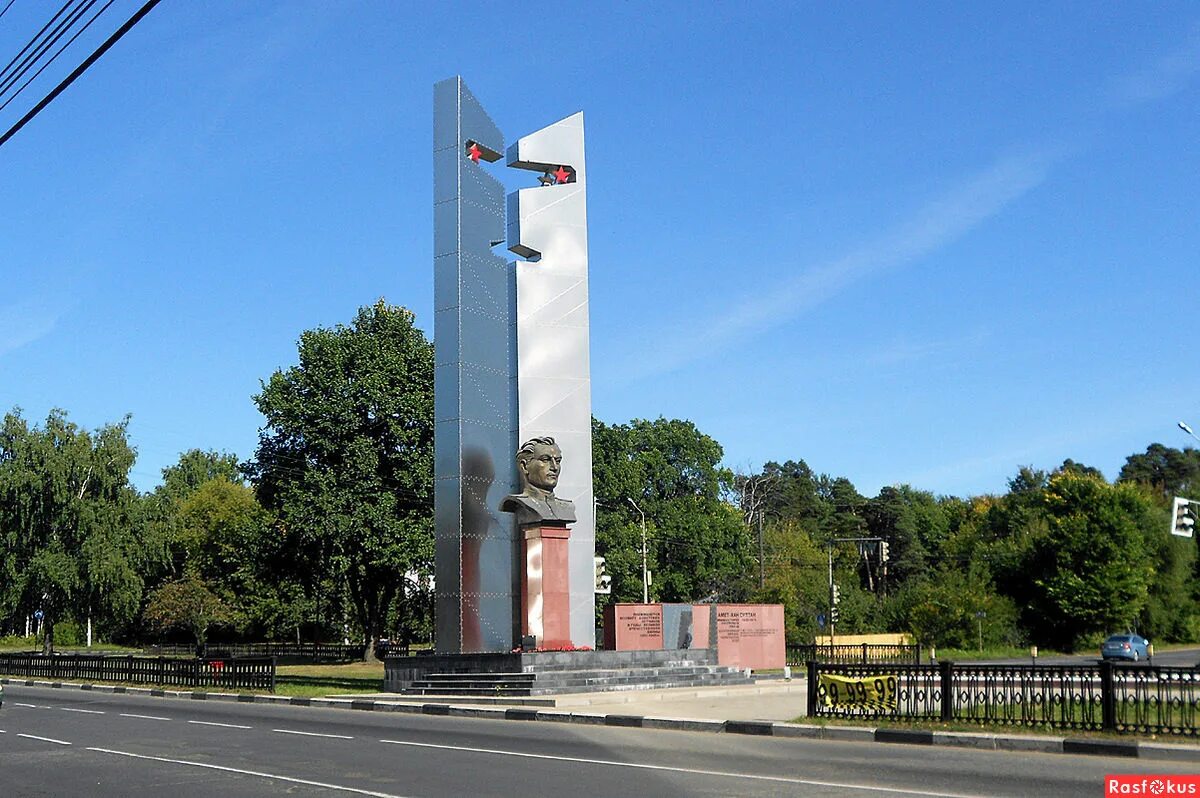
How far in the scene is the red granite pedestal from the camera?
30.5 metres

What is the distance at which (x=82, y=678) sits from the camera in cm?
4006

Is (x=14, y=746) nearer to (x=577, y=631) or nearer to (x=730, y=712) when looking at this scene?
(x=730, y=712)

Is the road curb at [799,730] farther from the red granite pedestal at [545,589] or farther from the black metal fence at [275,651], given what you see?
the black metal fence at [275,651]

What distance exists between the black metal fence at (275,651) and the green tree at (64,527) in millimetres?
6242

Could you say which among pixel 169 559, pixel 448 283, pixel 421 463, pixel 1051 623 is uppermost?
pixel 448 283

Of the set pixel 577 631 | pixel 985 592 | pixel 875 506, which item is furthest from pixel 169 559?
pixel 875 506

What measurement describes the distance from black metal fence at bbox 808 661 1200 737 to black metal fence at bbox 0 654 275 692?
19017 mm

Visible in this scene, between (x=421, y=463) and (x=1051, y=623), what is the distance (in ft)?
139

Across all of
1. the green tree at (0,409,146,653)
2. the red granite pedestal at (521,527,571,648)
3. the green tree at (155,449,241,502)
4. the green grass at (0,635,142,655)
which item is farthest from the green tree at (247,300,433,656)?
the green tree at (155,449,241,502)

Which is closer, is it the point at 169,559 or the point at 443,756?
the point at 443,756

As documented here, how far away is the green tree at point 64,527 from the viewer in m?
60.0

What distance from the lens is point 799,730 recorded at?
60.7ft

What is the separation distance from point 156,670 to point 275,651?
3300 centimetres

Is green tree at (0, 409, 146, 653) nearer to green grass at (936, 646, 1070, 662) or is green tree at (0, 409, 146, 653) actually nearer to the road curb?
the road curb
